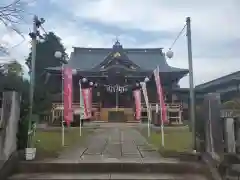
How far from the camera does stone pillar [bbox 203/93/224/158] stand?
6.63m

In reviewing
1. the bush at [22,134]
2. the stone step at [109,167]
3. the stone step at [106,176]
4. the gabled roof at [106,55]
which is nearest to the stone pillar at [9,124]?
the bush at [22,134]

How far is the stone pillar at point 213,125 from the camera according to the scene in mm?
6629

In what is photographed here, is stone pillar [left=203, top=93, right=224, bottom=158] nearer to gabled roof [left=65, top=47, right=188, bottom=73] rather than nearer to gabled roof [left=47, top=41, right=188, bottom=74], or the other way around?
gabled roof [left=47, top=41, right=188, bottom=74]

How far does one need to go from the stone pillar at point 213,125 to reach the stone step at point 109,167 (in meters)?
0.51

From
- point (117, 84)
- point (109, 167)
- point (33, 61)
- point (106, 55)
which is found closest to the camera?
point (109, 167)

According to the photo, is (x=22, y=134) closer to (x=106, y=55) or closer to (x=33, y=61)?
(x=33, y=61)

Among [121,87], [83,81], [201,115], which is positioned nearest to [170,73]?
[121,87]

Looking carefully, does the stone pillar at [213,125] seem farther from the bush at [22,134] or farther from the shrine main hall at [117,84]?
the shrine main hall at [117,84]

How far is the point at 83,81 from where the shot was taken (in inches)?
1129

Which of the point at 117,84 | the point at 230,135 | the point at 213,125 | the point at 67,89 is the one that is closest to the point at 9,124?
the point at 67,89

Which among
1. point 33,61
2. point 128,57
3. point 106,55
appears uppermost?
point 106,55

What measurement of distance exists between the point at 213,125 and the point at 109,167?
102 inches

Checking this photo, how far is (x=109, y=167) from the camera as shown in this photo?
6.73 m

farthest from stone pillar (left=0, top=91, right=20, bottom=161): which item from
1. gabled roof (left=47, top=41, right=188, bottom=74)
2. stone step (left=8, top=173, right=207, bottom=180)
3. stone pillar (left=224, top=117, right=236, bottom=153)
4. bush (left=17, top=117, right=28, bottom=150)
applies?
gabled roof (left=47, top=41, right=188, bottom=74)
